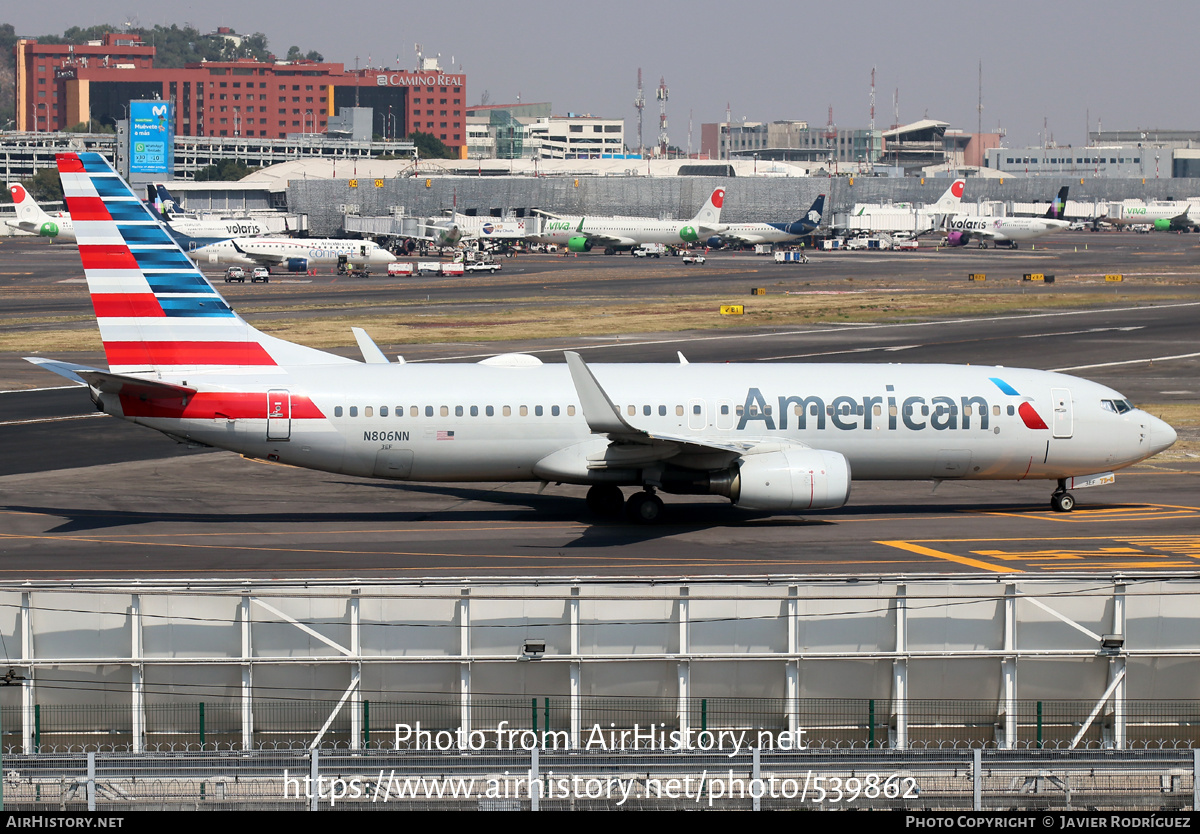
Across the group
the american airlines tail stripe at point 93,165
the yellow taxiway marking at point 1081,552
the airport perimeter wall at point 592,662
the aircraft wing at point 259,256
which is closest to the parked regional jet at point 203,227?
the aircraft wing at point 259,256

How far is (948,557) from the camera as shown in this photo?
37156 millimetres

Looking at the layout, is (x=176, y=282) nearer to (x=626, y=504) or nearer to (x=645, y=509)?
(x=626, y=504)

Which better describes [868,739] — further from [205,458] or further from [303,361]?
[205,458]

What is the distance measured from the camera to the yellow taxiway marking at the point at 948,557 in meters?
35.3

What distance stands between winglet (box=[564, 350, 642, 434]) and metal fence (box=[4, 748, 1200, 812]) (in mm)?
17278

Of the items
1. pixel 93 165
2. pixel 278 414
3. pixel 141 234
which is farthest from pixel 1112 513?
pixel 93 165

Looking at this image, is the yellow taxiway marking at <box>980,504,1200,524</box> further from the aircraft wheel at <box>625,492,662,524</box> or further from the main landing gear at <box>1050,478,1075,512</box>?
the aircraft wheel at <box>625,492,662,524</box>

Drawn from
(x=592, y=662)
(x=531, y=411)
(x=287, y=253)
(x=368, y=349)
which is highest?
(x=287, y=253)

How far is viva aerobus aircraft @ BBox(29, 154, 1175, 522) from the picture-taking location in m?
40.3

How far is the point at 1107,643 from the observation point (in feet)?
80.5

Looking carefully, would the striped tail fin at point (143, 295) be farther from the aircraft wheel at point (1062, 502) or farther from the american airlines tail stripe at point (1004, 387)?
the aircraft wheel at point (1062, 502)

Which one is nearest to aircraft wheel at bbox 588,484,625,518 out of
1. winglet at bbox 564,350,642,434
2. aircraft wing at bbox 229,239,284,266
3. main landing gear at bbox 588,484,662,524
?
main landing gear at bbox 588,484,662,524

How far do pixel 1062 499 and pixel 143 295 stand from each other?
30.4 metres

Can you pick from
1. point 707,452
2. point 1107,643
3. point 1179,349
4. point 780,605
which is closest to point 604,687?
point 780,605
